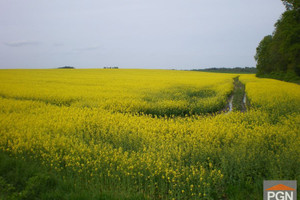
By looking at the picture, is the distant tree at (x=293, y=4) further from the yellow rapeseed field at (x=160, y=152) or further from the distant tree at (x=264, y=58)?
the yellow rapeseed field at (x=160, y=152)

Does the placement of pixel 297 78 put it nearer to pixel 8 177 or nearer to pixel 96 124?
pixel 96 124

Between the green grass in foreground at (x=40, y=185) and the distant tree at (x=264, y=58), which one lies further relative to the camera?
the distant tree at (x=264, y=58)

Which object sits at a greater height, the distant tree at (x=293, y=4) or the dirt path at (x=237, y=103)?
the distant tree at (x=293, y=4)

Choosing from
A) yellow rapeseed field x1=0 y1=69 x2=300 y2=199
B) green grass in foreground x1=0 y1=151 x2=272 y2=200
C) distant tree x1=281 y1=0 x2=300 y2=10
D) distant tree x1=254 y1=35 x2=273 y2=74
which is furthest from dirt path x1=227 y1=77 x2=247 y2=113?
distant tree x1=254 y1=35 x2=273 y2=74

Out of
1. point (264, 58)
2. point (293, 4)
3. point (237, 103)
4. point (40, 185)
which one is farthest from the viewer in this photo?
point (264, 58)

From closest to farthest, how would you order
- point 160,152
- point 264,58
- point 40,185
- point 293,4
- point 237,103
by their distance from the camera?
point 40,185 < point 160,152 < point 237,103 < point 293,4 < point 264,58

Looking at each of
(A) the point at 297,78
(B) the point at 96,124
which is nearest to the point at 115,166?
(B) the point at 96,124

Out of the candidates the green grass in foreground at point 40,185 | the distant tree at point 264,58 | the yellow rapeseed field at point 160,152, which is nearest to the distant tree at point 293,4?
the distant tree at point 264,58

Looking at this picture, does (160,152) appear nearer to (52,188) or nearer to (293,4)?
(52,188)

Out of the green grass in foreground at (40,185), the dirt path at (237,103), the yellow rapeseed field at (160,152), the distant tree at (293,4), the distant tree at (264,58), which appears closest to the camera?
the green grass in foreground at (40,185)

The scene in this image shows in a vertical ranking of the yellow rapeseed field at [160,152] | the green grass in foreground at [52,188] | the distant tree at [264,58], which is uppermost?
the distant tree at [264,58]

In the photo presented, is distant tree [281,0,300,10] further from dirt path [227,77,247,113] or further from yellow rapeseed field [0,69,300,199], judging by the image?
yellow rapeseed field [0,69,300,199]

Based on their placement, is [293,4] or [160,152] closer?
[160,152]

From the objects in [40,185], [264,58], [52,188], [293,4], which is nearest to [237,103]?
[52,188]
